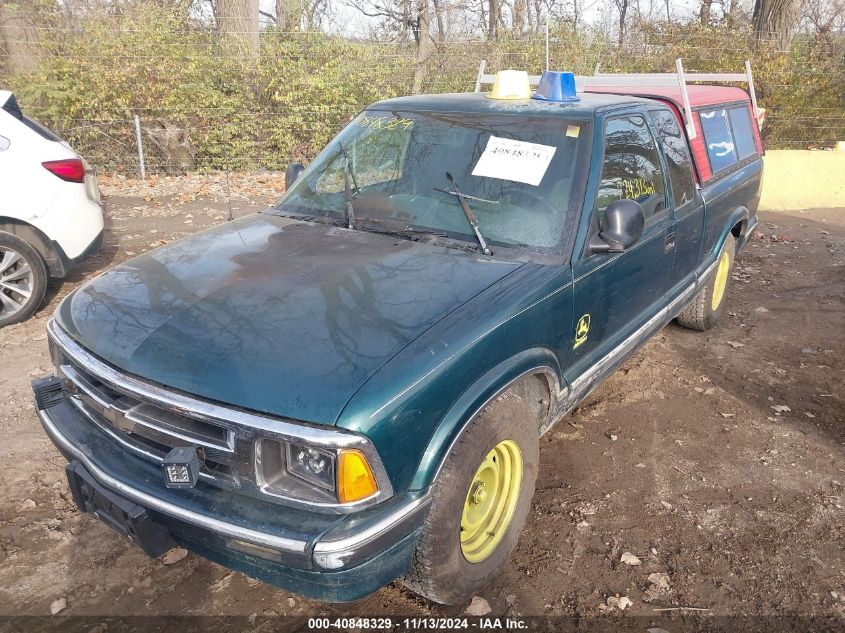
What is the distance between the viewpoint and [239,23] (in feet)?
41.6

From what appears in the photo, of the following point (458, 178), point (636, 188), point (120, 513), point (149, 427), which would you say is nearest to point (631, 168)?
point (636, 188)

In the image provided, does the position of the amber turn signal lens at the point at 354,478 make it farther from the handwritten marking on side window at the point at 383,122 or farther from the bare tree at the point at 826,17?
the bare tree at the point at 826,17

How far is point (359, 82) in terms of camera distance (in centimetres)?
1177

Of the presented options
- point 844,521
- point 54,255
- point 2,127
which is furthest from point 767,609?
point 2,127

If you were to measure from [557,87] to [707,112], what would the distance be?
186 cm

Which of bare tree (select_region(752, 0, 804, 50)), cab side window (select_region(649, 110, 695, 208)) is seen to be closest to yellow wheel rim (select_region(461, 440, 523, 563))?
cab side window (select_region(649, 110, 695, 208))

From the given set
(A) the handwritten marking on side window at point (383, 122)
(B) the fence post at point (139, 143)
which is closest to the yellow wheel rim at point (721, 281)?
(A) the handwritten marking on side window at point (383, 122)

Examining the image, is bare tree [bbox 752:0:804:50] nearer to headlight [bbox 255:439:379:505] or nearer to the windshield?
the windshield

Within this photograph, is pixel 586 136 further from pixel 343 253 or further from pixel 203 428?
pixel 203 428

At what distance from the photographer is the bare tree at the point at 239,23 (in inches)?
455

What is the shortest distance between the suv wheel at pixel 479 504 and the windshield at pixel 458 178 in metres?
0.88

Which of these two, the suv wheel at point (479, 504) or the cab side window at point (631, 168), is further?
the cab side window at point (631, 168)

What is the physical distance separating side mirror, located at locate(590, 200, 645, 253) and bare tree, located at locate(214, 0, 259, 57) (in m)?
10.2

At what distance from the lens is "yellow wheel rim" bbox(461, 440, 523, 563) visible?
270 cm
